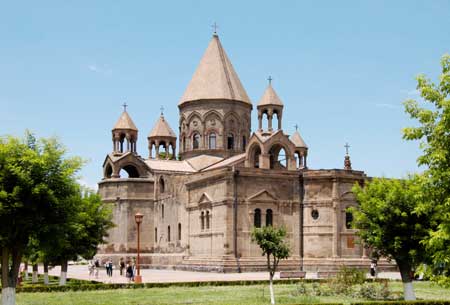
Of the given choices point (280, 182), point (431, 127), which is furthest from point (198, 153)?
point (431, 127)

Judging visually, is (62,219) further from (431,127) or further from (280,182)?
(280,182)

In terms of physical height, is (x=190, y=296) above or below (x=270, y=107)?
below

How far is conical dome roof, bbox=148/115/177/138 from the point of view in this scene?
6122 cm

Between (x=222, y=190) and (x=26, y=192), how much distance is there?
76.8 ft

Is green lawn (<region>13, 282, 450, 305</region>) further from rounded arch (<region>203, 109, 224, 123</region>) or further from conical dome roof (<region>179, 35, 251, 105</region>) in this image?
conical dome roof (<region>179, 35, 251, 105</region>)

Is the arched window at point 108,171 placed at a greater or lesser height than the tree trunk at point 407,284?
greater

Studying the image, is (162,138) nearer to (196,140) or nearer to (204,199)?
(196,140)

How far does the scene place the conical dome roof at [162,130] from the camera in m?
61.2

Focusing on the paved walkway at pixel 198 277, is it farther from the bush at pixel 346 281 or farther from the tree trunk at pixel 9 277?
the tree trunk at pixel 9 277

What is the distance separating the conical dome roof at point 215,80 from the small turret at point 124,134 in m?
4.91

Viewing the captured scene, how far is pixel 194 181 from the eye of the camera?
46250 millimetres

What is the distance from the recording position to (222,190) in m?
42.2

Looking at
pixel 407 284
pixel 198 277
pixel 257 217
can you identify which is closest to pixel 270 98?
pixel 257 217

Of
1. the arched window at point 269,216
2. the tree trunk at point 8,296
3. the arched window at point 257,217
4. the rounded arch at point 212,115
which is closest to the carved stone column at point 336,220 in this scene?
the arched window at point 269,216
